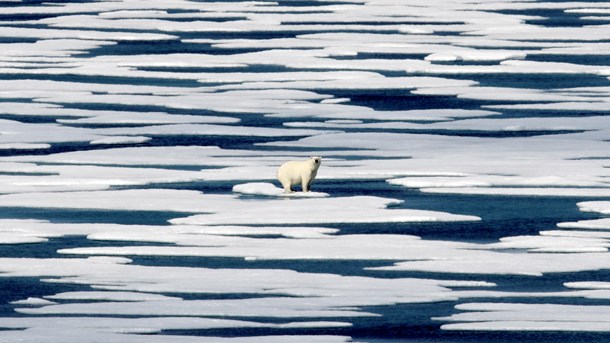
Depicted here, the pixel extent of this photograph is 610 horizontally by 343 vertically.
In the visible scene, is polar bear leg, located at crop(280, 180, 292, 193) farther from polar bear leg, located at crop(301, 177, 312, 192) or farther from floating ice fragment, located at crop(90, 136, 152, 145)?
floating ice fragment, located at crop(90, 136, 152, 145)

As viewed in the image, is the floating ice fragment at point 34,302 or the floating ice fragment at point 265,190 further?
the floating ice fragment at point 265,190

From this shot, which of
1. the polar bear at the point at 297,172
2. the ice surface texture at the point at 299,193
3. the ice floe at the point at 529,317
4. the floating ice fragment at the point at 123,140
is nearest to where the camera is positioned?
the ice floe at the point at 529,317

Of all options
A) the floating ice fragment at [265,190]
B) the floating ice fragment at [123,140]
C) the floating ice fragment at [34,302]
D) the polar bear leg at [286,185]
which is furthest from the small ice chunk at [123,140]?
the floating ice fragment at [34,302]

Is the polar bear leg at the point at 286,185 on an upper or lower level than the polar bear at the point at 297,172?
lower

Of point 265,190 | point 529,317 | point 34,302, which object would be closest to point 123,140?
point 265,190

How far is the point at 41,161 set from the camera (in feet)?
26.7

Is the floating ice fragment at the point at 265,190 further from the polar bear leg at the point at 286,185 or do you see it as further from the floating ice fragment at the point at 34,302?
the floating ice fragment at the point at 34,302

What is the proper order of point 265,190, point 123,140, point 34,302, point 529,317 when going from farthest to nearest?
point 123,140 < point 265,190 < point 34,302 < point 529,317

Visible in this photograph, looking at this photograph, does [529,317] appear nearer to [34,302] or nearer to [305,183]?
[34,302]

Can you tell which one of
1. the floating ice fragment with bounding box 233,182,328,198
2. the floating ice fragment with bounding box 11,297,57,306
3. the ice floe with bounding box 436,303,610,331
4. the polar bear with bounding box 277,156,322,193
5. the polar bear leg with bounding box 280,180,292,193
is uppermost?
the polar bear with bounding box 277,156,322,193

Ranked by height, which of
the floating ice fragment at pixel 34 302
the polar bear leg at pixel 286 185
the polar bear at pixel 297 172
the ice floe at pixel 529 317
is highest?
the polar bear at pixel 297 172

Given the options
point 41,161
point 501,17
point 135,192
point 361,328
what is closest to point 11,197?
point 135,192

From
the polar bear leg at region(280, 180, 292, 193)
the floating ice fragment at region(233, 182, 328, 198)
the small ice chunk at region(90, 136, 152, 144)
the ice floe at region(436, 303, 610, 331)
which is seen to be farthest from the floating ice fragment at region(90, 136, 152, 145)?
the ice floe at region(436, 303, 610, 331)

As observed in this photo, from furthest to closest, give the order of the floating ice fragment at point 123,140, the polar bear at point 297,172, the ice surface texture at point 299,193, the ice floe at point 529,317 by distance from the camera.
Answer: the floating ice fragment at point 123,140 → the polar bear at point 297,172 → the ice surface texture at point 299,193 → the ice floe at point 529,317
